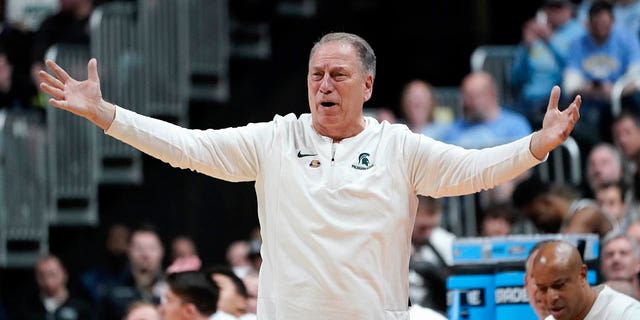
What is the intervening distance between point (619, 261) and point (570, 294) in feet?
7.14

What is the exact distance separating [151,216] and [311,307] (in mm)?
9310

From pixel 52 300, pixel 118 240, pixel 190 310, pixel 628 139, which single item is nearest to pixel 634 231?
pixel 628 139

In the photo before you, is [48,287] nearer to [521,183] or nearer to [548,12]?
[521,183]

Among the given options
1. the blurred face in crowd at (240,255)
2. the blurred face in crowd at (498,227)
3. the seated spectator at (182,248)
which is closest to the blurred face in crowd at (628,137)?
the blurred face in crowd at (498,227)

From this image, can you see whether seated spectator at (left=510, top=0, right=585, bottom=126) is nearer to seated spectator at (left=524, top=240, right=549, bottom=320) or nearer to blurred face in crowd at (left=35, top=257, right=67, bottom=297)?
blurred face in crowd at (left=35, top=257, right=67, bottom=297)

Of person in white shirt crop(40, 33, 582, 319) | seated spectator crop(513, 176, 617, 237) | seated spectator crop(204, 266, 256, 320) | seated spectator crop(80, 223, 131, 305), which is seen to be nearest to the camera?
person in white shirt crop(40, 33, 582, 319)

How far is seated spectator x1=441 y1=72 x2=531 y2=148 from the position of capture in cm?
1260

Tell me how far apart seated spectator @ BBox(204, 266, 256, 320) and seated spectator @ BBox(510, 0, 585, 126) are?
5.82 m

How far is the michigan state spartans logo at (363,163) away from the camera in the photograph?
18.9 feet

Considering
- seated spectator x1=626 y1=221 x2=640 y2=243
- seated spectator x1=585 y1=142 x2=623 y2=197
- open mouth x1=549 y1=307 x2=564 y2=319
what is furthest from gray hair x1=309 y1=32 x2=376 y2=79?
seated spectator x1=585 y1=142 x2=623 y2=197

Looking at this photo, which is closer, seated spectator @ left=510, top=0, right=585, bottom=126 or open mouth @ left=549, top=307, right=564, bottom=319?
open mouth @ left=549, top=307, right=564, bottom=319

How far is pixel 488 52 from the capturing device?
16.0 m

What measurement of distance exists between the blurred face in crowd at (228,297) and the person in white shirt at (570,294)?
7.22 feet

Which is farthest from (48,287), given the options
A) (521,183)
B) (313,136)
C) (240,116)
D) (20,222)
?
(313,136)
